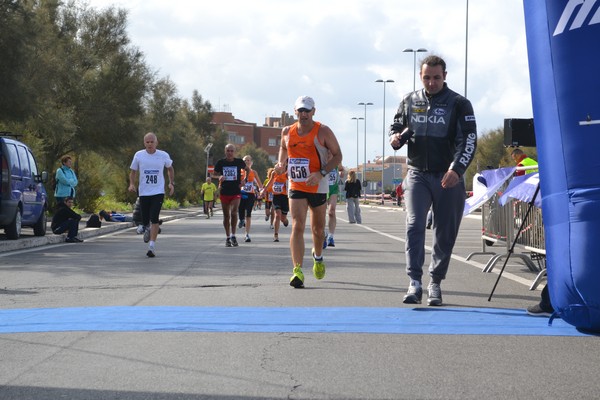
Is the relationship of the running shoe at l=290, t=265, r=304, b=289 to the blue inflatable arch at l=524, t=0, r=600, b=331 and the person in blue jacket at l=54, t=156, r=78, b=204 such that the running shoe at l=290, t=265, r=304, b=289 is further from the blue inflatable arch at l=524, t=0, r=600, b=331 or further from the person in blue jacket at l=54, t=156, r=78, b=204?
the person in blue jacket at l=54, t=156, r=78, b=204

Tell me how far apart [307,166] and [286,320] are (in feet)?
9.35

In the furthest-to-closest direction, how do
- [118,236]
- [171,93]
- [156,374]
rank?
[171,93] → [118,236] → [156,374]

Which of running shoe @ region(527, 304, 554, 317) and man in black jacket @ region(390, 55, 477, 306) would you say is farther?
man in black jacket @ region(390, 55, 477, 306)

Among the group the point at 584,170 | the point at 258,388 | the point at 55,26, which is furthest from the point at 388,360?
the point at 55,26

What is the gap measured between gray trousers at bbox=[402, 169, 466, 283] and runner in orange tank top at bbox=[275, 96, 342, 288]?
1629mm

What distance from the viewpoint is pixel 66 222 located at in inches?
773

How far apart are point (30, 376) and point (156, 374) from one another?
2.25 ft

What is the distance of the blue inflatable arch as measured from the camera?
18.6 ft

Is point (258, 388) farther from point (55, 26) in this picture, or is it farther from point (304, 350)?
point (55, 26)

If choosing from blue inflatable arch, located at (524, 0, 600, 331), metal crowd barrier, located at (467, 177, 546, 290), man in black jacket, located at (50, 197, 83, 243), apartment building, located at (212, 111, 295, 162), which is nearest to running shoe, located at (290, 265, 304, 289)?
metal crowd barrier, located at (467, 177, 546, 290)

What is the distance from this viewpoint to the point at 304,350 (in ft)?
21.2

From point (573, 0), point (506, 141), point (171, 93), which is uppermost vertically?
point (171, 93)

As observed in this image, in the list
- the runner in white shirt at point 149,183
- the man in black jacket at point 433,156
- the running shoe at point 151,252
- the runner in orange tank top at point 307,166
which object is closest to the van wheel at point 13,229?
the runner in white shirt at point 149,183

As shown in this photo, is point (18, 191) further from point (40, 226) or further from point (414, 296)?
point (414, 296)
